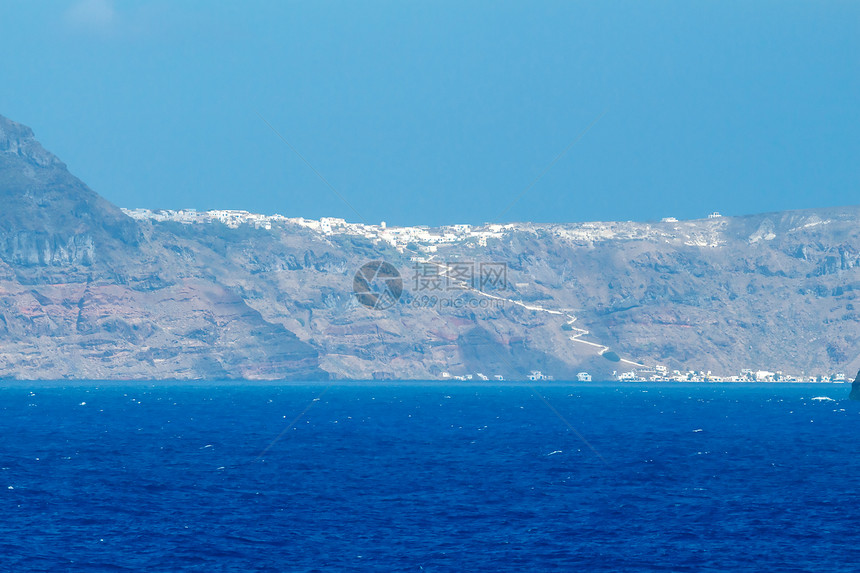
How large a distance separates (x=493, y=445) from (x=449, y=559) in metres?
66.7

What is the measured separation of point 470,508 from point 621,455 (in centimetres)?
4118

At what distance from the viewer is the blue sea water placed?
6388cm

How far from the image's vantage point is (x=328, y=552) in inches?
2547

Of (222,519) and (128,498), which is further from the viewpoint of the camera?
(128,498)

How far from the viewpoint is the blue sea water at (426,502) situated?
6388cm

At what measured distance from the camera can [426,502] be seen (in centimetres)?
8288

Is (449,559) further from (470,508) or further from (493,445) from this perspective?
(493,445)

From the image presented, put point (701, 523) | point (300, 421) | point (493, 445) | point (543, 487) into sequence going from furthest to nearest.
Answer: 1. point (300, 421)
2. point (493, 445)
3. point (543, 487)
4. point (701, 523)

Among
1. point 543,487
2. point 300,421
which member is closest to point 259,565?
point 543,487

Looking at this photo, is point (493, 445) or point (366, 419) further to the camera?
point (366, 419)

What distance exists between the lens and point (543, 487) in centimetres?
9094

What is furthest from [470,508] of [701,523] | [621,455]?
[621,455]

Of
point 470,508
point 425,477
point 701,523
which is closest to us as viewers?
point 701,523

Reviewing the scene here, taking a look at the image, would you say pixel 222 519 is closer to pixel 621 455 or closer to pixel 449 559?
pixel 449 559
